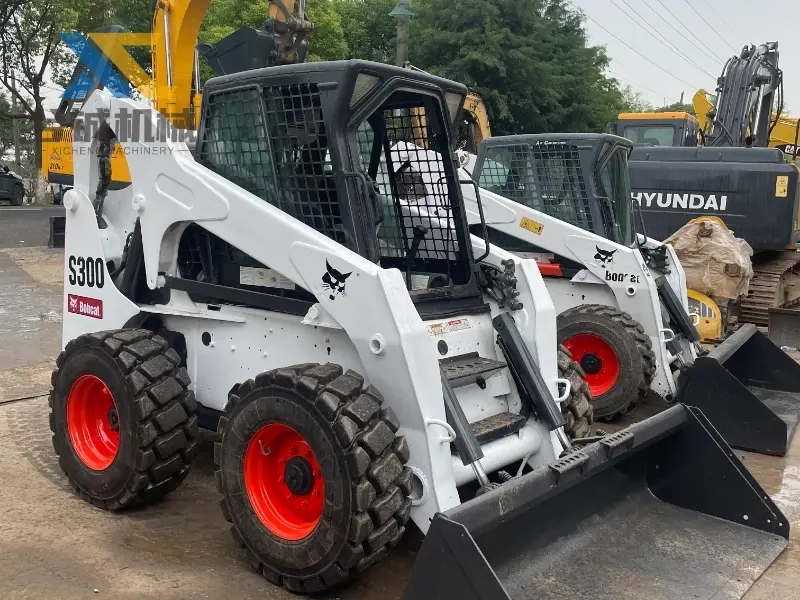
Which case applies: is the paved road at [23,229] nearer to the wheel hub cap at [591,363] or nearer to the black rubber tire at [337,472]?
the wheel hub cap at [591,363]

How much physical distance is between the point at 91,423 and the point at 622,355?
12.8ft

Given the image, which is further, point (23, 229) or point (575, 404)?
point (23, 229)

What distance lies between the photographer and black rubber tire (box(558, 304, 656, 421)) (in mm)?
6398

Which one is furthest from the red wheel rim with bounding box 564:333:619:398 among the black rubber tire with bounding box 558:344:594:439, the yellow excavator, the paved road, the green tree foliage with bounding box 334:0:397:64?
the green tree foliage with bounding box 334:0:397:64

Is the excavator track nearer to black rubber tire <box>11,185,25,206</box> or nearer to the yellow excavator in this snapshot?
the yellow excavator

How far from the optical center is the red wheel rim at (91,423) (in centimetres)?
436

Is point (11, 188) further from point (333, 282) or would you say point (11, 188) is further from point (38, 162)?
point (333, 282)

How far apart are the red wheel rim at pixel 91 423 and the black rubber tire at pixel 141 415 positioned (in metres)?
0.12

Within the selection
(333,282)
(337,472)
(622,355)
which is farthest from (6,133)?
(337,472)

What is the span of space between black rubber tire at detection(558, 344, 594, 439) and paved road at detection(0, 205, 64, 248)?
41.8 feet

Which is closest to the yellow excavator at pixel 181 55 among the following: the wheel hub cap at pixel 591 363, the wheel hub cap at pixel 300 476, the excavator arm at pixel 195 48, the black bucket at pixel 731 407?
the excavator arm at pixel 195 48

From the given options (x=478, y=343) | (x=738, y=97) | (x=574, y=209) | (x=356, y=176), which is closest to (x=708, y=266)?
(x=574, y=209)

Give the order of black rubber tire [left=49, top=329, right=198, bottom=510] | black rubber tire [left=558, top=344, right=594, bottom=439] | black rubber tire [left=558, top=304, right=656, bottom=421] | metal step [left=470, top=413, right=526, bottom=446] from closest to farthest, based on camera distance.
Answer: metal step [left=470, top=413, right=526, bottom=446]
black rubber tire [left=49, top=329, right=198, bottom=510]
black rubber tire [left=558, top=344, right=594, bottom=439]
black rubber tire [left=558, top=304, right=656, bottom=421]

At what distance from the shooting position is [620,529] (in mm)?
3750
